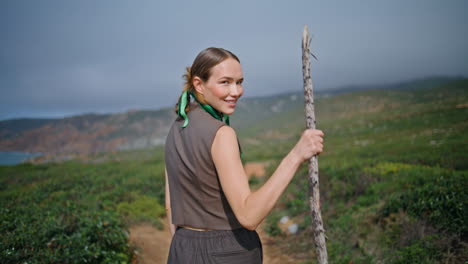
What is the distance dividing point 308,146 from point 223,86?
0.54 meters

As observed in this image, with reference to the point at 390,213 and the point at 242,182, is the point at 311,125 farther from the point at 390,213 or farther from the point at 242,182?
the point at 390,213

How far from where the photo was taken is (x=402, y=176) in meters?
7.67

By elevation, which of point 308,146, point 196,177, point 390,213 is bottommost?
point 390,213

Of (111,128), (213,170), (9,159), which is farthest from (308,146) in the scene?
(111,128)

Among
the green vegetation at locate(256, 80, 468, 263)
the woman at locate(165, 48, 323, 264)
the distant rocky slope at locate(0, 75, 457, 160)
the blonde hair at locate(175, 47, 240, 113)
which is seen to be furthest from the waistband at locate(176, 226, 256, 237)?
the distant rocky slope at locate(0, 75, 457, 160)

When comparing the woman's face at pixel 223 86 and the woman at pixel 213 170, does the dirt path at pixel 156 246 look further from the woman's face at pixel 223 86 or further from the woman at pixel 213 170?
the woman's face at pixel 223 86

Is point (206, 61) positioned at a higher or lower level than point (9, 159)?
higher

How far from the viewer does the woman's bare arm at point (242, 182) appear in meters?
1.19

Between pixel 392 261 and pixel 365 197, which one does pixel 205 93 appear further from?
pixel 365 197

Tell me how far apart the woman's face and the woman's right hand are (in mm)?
418

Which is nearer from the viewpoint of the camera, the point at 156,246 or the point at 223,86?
the point at 223,86

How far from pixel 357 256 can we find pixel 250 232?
161 inches

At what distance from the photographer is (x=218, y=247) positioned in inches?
57.2

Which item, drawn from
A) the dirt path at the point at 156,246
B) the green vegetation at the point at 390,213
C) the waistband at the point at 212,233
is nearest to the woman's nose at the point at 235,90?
the waistband at the point at 212,233
